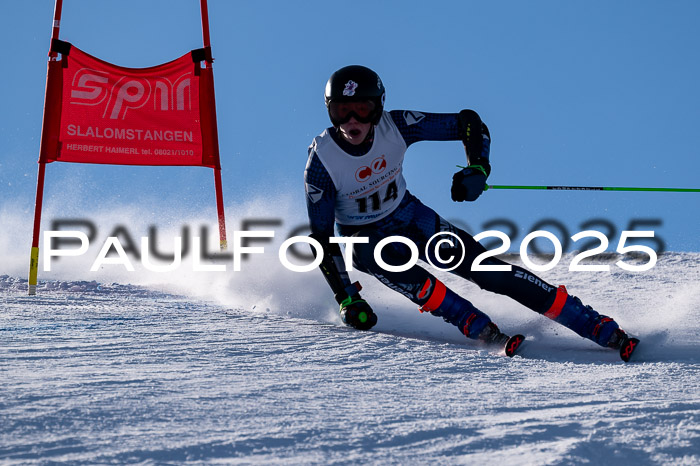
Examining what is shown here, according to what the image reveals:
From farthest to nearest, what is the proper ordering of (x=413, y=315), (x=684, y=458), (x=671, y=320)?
1. (x=413, y=315)
2. (x=671, y=320)
3. (x=684, y=458)

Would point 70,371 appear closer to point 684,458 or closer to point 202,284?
point 684,458

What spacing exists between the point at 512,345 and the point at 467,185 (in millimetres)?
928

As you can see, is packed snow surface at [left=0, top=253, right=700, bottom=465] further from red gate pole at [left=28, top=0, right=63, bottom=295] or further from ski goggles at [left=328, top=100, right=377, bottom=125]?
red gate pole at [left=28, top=0, right=63, bottom=295]

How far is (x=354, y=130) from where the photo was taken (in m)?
3.54

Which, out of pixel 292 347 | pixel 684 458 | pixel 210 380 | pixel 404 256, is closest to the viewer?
pixel 684 458

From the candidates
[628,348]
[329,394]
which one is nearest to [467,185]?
[628,348]

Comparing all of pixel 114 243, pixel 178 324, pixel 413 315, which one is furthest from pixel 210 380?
pixel 114 243

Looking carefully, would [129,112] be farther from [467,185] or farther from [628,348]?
[628,348]

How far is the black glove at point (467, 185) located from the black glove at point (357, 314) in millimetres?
772

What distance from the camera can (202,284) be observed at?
684 centimetres

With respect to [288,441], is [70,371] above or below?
above

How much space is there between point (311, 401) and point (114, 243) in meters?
5.57

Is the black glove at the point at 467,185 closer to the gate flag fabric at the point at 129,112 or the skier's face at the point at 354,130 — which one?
the skier's face at the point at 354,130

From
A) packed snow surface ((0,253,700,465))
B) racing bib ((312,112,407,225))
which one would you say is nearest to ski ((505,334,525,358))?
packed snow surface ((0,253,700,465))
